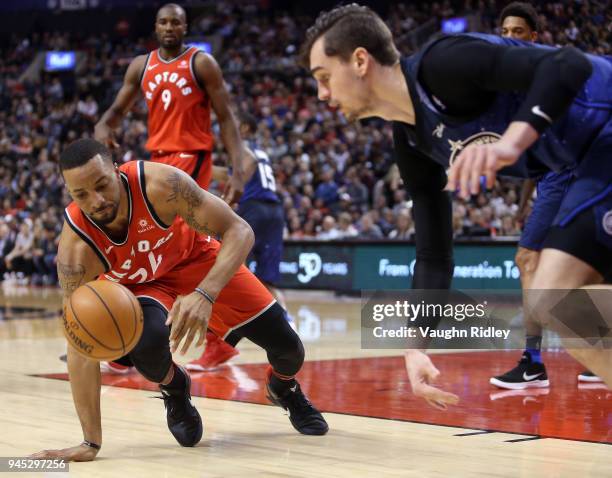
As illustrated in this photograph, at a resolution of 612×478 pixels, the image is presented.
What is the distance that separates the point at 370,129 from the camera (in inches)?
748

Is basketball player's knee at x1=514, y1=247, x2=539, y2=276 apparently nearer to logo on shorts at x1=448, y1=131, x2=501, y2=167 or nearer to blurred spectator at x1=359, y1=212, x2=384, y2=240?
logo on shorts at x1=448, y1=131, x2=501, y2=167

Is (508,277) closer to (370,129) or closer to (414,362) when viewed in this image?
(370,129)

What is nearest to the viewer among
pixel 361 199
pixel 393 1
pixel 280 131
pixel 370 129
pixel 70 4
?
pixel 361 199

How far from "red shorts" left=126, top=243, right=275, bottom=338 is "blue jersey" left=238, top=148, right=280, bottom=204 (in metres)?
3.90

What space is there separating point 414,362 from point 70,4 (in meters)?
31.7

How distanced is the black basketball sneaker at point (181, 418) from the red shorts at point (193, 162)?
2.56m

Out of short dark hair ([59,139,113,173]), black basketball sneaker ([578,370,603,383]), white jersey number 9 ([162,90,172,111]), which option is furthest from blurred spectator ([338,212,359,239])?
short dark hair ([59,139,113,173])

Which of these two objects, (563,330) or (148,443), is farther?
(148,443)

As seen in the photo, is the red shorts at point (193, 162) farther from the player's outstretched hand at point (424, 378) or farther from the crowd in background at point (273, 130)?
the player's outstretched hand at point (424, 378)

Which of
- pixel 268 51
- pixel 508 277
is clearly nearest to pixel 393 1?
pixel 268 51

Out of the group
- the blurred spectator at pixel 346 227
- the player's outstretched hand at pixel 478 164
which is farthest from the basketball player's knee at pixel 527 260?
the blurred spectator at pixel 346 227

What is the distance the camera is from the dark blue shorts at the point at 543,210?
203 inches

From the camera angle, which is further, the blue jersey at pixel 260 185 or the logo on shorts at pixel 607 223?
the blue jersey at pixel 260 185

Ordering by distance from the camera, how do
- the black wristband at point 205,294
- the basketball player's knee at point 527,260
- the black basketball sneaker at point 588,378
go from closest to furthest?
the black wristband at point 205,294, the basketball player's knee at point 527,260, the black basketball sneaker at point 588,378
